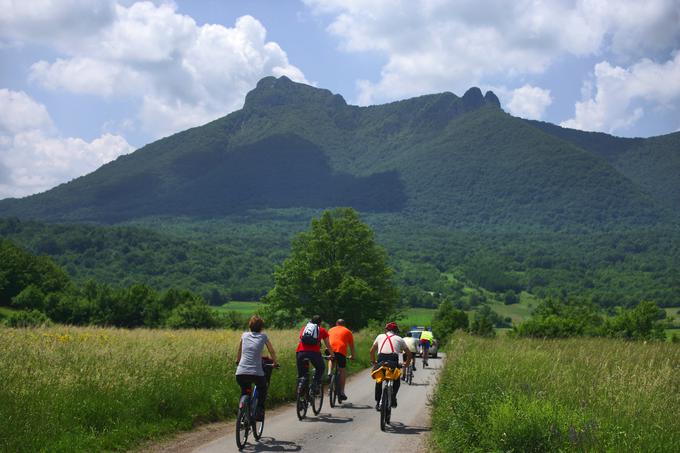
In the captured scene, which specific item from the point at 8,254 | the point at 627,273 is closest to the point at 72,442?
the point at 8,254

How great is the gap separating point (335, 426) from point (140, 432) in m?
3.78

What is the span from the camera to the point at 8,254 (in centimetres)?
7369

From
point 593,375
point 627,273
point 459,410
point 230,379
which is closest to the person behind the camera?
point 459,410

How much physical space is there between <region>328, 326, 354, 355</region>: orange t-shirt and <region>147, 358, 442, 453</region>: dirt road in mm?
1367

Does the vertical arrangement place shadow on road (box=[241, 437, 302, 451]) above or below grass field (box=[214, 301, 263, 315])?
above

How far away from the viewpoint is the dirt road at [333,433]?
33.6 ft

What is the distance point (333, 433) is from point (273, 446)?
1653mm

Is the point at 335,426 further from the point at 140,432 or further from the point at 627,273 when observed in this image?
the point at 627,273

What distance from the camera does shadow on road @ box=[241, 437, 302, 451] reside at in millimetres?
10007

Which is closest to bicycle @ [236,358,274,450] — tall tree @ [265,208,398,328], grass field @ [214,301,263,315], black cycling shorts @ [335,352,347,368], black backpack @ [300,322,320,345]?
black backpack @ [300,322,320,345]

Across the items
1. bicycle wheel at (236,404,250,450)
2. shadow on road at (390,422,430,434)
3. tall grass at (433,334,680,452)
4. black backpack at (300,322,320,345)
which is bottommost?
shadow on road at (390,422,430,434)

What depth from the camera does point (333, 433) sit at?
11602 mm

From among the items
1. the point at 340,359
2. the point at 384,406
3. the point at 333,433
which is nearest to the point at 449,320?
the point at 340,359

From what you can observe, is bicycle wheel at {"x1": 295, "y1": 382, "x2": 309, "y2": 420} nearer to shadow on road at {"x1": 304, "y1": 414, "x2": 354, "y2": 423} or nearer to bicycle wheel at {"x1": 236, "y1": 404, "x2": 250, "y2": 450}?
shadow on road at {"x1": 304, "y1": 414, "x2": 354, "y2": 423}
